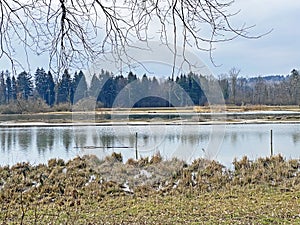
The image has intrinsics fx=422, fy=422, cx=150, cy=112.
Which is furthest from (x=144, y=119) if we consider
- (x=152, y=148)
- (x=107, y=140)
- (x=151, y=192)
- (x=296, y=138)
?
(x=151, y=192)

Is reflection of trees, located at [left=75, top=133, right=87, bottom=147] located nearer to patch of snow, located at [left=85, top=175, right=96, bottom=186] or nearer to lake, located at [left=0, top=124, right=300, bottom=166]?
lake, located at [left=0, top=124, right=300, bottom=166]

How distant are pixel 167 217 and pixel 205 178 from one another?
3014 millimetres

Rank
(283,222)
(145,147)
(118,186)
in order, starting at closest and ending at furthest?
(283,222) < (118,186) < (145,147)

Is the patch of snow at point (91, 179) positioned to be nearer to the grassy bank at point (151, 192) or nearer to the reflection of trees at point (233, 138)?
the grassy bank at point (151, 192)

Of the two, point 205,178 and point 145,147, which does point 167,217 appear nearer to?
point 205,178

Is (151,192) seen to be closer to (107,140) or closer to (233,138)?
(107,140)

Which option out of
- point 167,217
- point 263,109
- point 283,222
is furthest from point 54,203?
point 263,109

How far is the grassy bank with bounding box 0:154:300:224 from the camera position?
5.52m

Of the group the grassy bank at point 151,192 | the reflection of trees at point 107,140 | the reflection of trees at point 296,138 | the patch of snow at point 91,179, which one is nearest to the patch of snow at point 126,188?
the grassy bank at point 151,192

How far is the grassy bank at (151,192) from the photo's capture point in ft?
18.1

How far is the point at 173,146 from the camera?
14102 millimetres

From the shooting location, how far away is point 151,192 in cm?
754

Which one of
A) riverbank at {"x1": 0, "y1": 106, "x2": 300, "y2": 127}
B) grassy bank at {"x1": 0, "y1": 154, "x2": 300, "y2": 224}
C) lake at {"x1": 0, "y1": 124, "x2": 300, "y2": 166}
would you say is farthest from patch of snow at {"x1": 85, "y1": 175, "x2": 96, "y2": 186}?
riverbank at {"x1": 0, "y1": 106, "x2": 300, "y2": 127}

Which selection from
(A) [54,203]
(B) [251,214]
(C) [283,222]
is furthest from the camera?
(A) [54,203]
